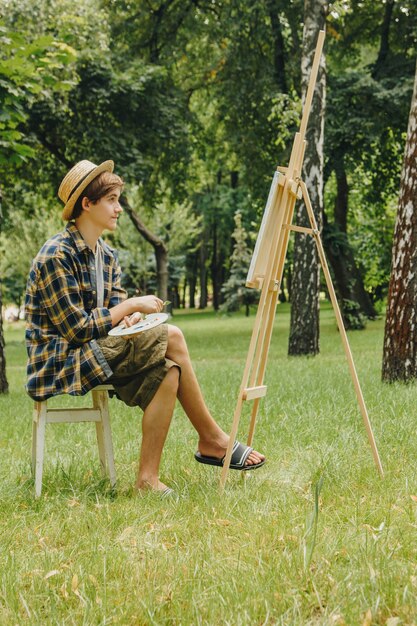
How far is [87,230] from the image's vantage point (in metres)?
4.38

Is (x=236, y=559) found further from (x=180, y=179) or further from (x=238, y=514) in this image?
(x=180, y=179)

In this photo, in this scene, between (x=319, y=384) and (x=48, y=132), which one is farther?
(x=48, y=132)

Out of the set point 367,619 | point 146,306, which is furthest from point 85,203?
point 367,619

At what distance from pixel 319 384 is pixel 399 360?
0.89m

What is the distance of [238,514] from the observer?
11.9 ft

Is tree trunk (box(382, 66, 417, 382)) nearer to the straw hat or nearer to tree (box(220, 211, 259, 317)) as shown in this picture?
the straw hat

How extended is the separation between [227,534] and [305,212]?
984 centimetres

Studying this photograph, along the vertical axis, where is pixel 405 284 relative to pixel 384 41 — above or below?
below

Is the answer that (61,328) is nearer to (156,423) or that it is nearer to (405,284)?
(156,423)

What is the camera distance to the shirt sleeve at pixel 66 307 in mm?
4133

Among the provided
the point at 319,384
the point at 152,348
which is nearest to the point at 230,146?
the point at 319,384

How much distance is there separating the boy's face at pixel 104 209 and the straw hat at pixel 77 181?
0.23ft

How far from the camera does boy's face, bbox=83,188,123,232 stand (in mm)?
4340

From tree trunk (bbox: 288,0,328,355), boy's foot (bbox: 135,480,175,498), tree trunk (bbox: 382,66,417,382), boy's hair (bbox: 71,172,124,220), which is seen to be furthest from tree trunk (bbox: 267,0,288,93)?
boy's foot (bbox: 135,480,175,498)
